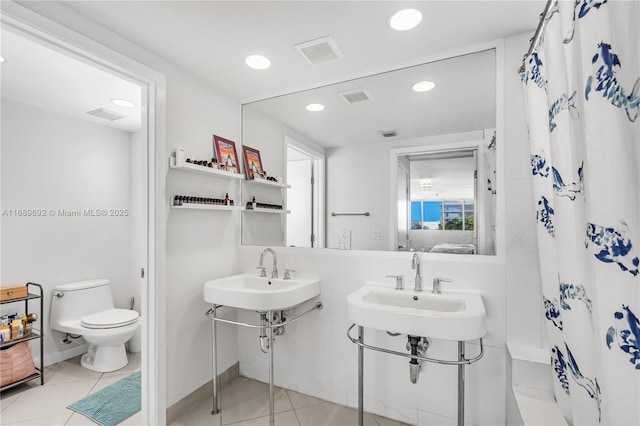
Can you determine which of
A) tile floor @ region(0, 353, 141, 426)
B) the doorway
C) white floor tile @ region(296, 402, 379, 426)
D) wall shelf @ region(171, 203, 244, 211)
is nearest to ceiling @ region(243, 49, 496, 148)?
the doorway

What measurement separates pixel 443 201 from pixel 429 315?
0.73 meters

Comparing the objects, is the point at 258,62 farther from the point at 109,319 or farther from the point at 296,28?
the point at 109,319

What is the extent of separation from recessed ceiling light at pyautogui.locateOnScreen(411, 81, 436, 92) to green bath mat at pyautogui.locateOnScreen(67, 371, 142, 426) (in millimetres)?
2729

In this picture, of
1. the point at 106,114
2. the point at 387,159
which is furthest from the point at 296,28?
the point at 106,114

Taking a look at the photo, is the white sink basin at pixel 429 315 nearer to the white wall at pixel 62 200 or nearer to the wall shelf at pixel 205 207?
the wall shelf at pixel 205 207

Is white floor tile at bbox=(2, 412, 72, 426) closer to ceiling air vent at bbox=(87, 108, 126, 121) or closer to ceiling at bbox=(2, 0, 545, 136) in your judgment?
ceiling at bbox=(2, 0, 545, 136)

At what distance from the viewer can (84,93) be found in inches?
93.8

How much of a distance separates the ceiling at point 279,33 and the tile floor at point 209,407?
2189 millimetres

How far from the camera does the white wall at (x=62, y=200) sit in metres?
2.48

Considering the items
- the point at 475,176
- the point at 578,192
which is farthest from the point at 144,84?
the point at 578,192

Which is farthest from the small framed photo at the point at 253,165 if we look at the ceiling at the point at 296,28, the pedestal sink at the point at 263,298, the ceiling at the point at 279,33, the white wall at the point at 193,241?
the pedestal sink at the point at 263,298

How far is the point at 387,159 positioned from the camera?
6.46 ft

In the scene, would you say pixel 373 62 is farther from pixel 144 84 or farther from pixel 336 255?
pixel 144 84

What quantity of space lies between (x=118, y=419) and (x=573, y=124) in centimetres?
270
